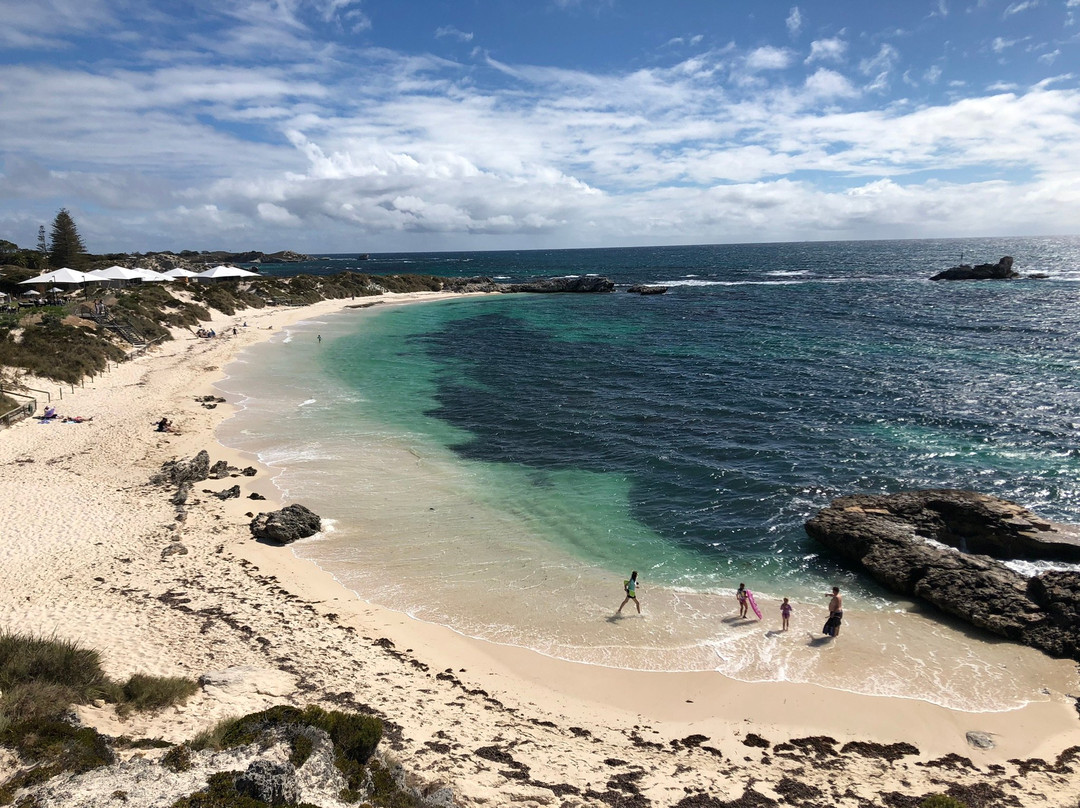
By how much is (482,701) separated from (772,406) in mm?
25018

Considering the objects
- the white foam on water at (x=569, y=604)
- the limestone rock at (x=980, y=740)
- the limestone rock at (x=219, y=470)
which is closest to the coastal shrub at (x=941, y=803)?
the limestone rock at (x=980, y=740)

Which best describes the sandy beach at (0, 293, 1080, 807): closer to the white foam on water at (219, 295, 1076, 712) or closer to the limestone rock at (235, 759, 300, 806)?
the white foam on water at (219, 295, 1076, 712)

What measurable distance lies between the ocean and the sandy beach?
2.55 ft

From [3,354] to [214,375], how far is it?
35.0 ft

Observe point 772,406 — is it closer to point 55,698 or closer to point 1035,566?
point 1035,566

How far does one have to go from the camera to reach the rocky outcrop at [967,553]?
1402cm

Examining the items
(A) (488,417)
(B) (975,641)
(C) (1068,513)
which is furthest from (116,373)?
(C) (1068,513)

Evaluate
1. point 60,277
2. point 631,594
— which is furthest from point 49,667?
point 60,277

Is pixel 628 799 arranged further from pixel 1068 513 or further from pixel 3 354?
pixel 3 354

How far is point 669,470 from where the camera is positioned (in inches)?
942

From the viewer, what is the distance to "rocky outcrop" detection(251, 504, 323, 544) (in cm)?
1789

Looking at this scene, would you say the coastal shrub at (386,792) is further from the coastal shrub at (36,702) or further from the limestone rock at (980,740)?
the limestone rock at (980,740)

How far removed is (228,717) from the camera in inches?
376

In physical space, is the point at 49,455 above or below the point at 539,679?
above
